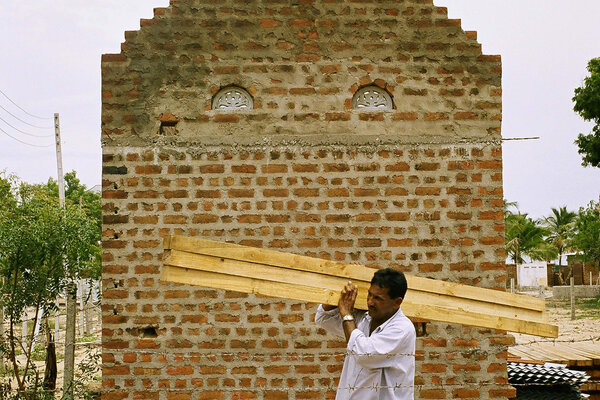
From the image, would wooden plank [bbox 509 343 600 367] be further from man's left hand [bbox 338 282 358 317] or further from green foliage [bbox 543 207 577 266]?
green foliage [bbox 543 207 577 266]

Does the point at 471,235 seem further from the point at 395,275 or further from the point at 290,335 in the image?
the point at 395,275

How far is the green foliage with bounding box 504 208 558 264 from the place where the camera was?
36906 millimetres

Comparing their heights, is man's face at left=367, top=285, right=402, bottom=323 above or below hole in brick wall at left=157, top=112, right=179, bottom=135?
below

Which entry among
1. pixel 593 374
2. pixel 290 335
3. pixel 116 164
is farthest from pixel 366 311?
pixel 593 374

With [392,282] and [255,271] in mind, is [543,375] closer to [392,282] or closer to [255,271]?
[392,282]

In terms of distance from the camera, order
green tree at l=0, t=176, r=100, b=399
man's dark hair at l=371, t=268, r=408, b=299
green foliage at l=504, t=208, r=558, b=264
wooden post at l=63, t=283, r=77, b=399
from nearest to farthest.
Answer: man's dark hair at l=371, t=268, r=408, b=299
wooden post at l=63, t=283, r=77, b=399
green tree at l=0, t=176, r=100, b=399
green foliage at l=504, t=208, r=558, b=264

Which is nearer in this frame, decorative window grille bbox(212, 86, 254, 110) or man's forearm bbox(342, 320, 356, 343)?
man's forearm bbox(342, 320, 356, 343)

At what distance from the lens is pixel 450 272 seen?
5.54 m

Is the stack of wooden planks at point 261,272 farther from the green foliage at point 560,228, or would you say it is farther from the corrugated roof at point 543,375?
the green foliage at point 560,228

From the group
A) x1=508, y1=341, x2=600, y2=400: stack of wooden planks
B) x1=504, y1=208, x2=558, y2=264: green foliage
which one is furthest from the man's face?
x1=504, y1=208, x2=558, y2=264: green foliage

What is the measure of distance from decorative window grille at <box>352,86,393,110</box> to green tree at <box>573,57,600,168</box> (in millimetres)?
17778

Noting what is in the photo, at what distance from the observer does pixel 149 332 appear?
5.48 metres

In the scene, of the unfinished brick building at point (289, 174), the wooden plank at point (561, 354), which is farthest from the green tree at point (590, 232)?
the unfinished brick building at point (289, 174)

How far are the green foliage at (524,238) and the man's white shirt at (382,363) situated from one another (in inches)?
1333
